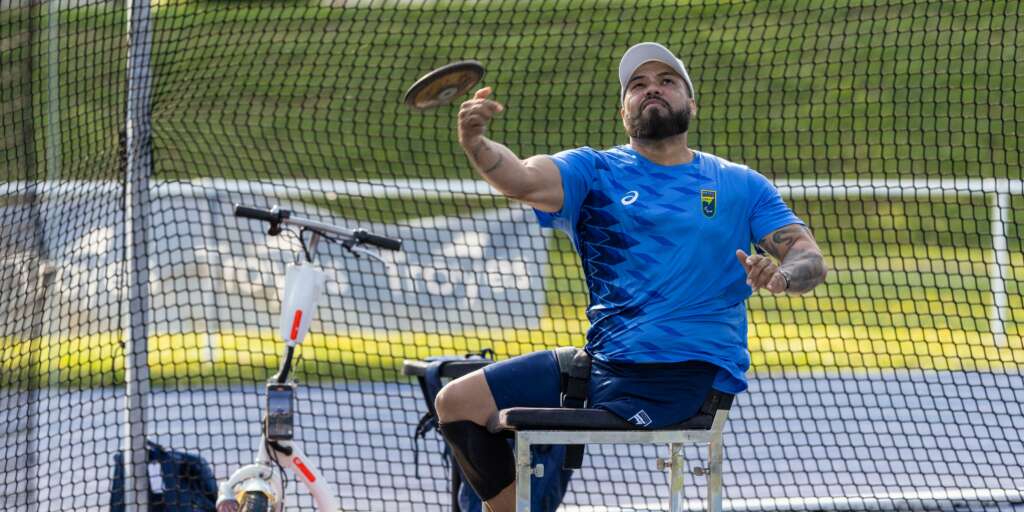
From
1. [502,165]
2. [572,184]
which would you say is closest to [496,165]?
[502,165]

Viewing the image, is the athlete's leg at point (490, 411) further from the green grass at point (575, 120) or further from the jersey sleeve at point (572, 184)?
the green grass at point (575, 120)

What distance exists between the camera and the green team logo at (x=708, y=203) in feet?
12.0

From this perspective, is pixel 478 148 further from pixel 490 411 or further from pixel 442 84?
pixel 490 411

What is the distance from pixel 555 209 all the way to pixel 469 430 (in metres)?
0.61

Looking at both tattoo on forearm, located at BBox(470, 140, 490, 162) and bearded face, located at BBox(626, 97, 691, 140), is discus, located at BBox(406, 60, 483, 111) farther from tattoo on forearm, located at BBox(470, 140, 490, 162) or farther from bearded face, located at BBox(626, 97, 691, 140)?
bearded face, located at BBox(626, 97, 691, 140)

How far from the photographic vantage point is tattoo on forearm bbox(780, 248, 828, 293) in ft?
11.2

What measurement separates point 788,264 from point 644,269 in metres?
0.37

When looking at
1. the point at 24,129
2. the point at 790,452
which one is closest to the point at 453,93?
the point at 24,129

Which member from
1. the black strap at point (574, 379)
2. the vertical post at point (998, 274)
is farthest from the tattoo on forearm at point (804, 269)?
the vertical post at point (998, 274)

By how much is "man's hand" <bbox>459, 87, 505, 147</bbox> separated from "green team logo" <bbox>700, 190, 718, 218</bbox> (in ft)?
2.05

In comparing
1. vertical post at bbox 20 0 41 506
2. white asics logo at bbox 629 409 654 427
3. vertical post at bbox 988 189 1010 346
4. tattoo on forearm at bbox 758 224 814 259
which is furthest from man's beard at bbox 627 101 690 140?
vertical post at bbox 988 189 1010 346

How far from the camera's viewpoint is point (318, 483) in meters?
A: 4.52

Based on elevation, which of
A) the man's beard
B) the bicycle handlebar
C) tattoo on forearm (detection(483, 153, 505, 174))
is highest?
the bicycle handlebar

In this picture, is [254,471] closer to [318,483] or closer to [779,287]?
[318,483]
